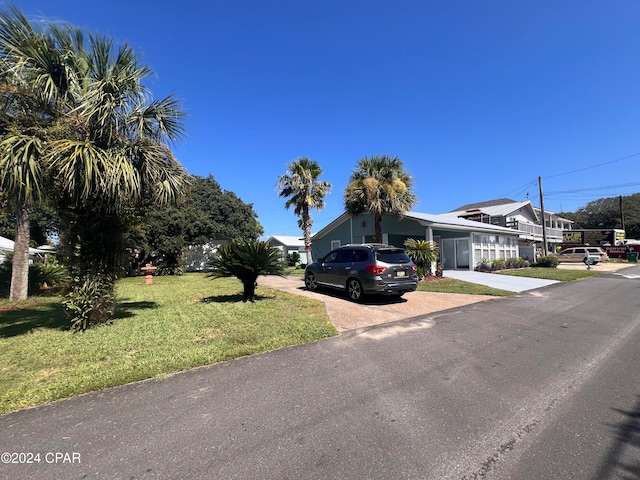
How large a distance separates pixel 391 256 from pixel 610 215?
81.8 m

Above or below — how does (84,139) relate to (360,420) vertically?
above

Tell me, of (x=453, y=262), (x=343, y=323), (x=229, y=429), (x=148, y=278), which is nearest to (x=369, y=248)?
(x=343, y=323)

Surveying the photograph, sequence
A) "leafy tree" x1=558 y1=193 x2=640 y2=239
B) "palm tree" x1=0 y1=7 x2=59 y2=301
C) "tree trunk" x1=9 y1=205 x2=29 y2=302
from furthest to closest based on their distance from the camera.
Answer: "leafy tree" x1=558 y1=193 x2=640 y2=239 < "tree trunk" x1=9 y1=205 x2=29 y2=302 < "palm tree" x1=0 y1=7 x2=59 y2=301

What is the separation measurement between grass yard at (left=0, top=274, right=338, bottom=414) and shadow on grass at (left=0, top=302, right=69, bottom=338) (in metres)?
0.02

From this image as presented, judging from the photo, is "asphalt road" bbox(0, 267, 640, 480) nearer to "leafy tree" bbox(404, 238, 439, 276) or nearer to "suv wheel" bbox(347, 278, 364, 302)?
"suv wheel" bbox(347, 278, 364, 302)

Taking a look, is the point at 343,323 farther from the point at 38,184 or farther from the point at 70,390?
the point at 38,184

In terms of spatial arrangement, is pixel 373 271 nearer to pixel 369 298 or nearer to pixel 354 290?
pixel 354 290

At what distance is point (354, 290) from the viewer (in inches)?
415

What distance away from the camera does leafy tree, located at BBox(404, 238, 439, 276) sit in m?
16.8

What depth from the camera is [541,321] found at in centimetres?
776

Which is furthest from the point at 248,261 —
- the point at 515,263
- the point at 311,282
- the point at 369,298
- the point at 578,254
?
the point at 578,254

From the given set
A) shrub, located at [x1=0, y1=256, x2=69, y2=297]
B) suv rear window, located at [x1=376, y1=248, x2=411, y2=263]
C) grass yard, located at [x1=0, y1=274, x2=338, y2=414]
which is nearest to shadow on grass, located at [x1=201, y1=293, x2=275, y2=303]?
grass yard, located at [x1=0, y1=274, x2=338, y2=414]

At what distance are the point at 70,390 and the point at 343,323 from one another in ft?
16.6

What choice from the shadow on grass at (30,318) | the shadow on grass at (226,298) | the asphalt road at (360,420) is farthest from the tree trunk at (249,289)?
the asphalt road at (360,420)
